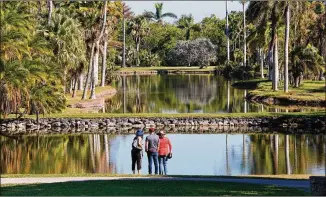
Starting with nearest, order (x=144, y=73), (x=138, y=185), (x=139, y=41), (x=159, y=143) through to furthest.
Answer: (x=138, y=185) < (x=159, y=143) < (x=144, y=73) < (x=139, y=41)

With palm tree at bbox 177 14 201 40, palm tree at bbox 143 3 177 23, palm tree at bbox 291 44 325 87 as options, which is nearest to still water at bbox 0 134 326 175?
palm tree at bbox 291 44 325 87

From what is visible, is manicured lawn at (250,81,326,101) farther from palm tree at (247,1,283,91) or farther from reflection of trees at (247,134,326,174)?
reflection of trees at (247,134,326,174)

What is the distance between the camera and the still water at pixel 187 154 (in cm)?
2850

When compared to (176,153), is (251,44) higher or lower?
higher

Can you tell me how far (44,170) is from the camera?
28.2 m

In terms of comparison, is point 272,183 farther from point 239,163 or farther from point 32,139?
point 32,139

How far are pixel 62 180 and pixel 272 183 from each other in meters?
6.76

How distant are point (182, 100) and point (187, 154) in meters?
36.0

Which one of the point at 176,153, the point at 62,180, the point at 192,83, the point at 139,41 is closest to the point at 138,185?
the point at 62,180

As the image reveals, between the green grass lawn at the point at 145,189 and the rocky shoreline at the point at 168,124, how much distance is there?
72.6 feet

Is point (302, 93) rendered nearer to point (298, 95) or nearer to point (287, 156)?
point (298, 95)

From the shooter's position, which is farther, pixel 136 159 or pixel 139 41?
pixel 139 41

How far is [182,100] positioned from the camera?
69.5 metres

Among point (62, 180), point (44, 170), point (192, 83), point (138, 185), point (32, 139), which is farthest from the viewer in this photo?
point (192, 83)
